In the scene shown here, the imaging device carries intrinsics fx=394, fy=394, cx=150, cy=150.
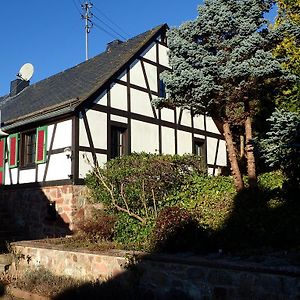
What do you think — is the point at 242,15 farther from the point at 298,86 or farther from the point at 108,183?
the point at 108,183

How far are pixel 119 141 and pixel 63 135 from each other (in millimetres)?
2051

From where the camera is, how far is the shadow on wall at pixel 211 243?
5.91 m

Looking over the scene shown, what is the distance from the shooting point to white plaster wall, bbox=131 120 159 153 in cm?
1326

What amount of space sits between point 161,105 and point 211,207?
13.7 feet

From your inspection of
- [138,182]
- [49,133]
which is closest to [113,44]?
[49,133]

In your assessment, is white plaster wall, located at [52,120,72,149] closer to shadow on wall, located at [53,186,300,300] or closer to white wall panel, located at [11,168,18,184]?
white wall panel, located at [11,168,18,184]

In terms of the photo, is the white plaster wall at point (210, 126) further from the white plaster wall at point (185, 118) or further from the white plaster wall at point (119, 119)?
the white plaster wall at point (119, 119)

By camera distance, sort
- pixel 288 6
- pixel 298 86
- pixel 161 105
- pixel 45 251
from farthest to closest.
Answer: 1. pixel 161 105
2. pixel 288 6
3. pixel 298 86
4. pixel 45 251

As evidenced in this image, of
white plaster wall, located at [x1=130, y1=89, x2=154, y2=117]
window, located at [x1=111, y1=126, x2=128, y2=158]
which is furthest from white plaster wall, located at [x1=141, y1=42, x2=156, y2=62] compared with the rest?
window, located at [x1=111, y1=126, x2=128, y2=158]

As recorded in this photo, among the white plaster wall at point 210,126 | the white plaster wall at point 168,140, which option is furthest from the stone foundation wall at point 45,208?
the white plaster wall at point 210,126

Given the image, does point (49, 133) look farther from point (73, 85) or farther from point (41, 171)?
point (73, 85)

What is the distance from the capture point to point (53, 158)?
11.8 metres

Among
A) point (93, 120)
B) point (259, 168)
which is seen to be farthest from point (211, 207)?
point (259, 168)

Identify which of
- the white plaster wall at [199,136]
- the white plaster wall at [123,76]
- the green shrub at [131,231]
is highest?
the white plaster wall at [123,76]
